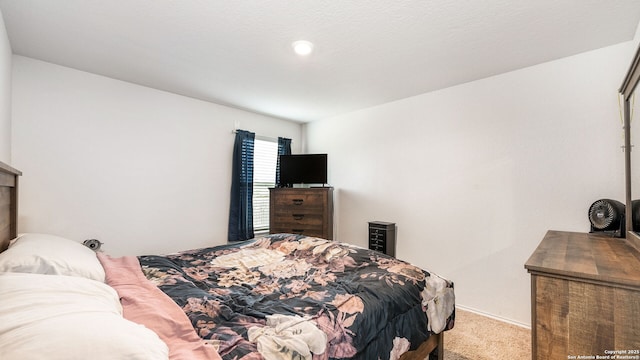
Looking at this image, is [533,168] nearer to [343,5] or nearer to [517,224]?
[517,224]

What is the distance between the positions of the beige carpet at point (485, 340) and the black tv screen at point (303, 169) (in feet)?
7.70

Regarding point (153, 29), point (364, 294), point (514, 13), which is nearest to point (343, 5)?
point (514, 13)

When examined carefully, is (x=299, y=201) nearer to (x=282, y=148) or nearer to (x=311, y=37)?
(x=282, y=148)

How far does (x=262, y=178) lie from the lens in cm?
417

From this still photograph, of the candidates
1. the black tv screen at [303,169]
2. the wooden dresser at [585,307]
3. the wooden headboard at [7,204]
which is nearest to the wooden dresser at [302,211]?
the black tv screen at [303,169]

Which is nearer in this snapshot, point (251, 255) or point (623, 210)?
point (623, 210)

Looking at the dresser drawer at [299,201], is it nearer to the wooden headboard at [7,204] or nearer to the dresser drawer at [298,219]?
the dresser drawer at [298,219]

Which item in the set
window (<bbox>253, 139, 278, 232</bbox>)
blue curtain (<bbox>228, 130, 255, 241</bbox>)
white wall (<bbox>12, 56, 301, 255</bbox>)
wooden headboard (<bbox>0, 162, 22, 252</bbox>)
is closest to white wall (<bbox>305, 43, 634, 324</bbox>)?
window (<bbox>253, 139, 278, 232</bbox>)

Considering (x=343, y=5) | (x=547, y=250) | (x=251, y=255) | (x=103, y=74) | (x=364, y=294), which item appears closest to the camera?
(x=547, y=250)

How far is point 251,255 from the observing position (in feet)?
7.45

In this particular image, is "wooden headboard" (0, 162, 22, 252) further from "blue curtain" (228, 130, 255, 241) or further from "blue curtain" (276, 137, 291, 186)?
"blue curtain" (276, 137, 291, 186)

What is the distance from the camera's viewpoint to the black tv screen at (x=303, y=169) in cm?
397

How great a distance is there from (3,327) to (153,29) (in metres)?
1.99

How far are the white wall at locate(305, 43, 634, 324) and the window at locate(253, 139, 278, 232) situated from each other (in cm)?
147
